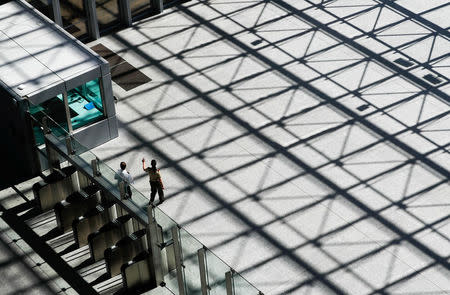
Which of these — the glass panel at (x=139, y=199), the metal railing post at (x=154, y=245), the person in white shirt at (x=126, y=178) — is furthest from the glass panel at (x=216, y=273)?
the person in white shirt at (x=126, y=178)

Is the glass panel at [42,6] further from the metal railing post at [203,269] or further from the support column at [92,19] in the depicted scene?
the metal railing post at [203,269]

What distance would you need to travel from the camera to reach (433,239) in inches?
938

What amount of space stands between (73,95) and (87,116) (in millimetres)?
833

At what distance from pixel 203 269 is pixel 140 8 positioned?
557 inches

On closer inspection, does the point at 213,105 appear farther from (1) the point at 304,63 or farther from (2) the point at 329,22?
(2) the point at 329,22

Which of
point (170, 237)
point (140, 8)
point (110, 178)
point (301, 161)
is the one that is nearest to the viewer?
point (170, 237)

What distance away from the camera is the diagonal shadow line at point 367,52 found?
2906cm

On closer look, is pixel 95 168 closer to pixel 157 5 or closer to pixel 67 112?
pixel 67 112

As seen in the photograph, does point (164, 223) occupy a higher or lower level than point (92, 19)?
lower

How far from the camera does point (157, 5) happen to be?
32812 mm

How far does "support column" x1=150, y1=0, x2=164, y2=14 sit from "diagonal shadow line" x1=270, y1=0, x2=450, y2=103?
2.40 ft

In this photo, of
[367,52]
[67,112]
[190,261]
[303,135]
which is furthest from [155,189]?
[367,52]

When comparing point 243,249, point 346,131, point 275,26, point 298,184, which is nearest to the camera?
point 243,249

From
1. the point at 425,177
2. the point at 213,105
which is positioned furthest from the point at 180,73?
the point at 425,177
